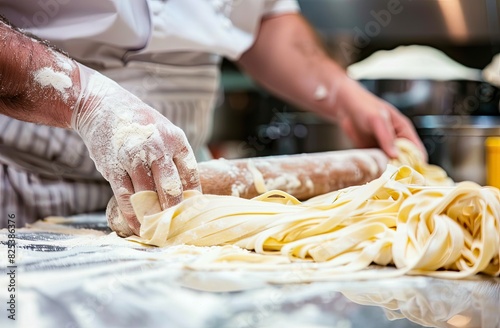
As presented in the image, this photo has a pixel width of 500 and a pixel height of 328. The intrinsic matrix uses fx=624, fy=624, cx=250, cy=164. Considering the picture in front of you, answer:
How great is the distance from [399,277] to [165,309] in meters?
0.31

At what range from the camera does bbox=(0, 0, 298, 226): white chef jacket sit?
1060mm

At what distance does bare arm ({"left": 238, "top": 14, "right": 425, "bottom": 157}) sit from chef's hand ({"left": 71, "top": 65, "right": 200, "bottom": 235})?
0.81 meters

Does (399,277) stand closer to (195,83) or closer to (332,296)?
(332,296)

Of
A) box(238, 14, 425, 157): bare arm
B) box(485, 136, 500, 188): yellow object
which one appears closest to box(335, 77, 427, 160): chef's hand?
box(238, 14, 425, 157): bare arm

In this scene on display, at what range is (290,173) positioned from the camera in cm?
117

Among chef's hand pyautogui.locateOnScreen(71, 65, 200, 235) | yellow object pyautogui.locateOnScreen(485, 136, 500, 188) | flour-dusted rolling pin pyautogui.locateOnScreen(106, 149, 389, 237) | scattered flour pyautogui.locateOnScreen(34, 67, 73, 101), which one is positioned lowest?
yellow object pyautogui.locateOnScreen(485, 136, 500, 188)

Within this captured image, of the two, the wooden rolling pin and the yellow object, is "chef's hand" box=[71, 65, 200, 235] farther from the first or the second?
the yellow object

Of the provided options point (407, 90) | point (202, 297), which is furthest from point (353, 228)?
point (407, 90)

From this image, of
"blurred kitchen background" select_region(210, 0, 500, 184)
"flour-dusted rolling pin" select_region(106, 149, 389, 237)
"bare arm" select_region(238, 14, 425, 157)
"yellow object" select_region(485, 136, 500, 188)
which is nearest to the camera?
"flour-dusted rolling pin" select_region(106, 149, 389, 237)

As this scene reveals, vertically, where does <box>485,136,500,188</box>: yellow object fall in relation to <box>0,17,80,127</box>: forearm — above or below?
below

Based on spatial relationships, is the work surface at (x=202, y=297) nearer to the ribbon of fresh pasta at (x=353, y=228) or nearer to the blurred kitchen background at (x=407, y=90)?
the ribbon of fresh pasta at (x=353, y=228)

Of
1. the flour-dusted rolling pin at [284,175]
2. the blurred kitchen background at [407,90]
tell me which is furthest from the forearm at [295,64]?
the flour-dusted rolling pin at [284,175]

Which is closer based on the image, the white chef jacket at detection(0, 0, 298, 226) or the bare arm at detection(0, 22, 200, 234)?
the bare arm at detection(0, 22, 200, 234)

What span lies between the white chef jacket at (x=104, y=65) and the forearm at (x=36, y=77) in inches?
4.7
